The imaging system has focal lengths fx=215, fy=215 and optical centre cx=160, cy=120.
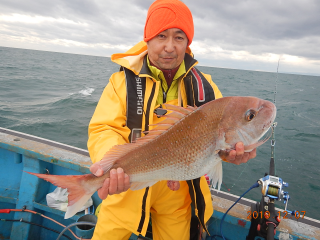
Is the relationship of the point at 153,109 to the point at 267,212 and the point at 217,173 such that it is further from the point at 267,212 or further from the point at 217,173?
the point at 267,212

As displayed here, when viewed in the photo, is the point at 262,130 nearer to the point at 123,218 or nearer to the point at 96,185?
the point at 96,185

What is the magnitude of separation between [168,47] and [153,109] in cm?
72

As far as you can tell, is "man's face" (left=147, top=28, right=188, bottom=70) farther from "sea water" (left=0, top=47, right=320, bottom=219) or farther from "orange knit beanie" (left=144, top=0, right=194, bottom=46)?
"sea water" (left=0, top=47, right=320, bottom=219)

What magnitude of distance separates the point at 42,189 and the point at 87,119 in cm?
1083

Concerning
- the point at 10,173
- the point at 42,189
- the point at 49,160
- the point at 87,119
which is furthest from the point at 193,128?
the point at 87,119

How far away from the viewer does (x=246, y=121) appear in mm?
1838

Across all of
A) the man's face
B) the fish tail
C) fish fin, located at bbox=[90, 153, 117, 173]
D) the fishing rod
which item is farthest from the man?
the fishing rod

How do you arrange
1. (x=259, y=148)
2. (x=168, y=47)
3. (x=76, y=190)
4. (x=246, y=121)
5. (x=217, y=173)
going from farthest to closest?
(x=259, y=148)
(x=168, y=47)
(x=217, y=173)
(x=76, y=190)
(x=246, y=121)

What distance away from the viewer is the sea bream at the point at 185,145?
6.05 ft

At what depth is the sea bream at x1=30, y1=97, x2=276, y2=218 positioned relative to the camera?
6.05 ft

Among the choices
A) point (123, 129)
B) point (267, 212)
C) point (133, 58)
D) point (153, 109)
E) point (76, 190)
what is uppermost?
point (133, 58)

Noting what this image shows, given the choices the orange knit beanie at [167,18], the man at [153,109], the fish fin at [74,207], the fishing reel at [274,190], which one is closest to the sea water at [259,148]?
the fishing reel at [274,190]

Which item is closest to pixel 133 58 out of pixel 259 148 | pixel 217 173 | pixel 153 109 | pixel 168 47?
pixel 168 47

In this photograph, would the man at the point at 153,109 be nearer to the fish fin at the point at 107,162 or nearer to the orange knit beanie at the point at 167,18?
the orange knit beanie at the point at 167,18
